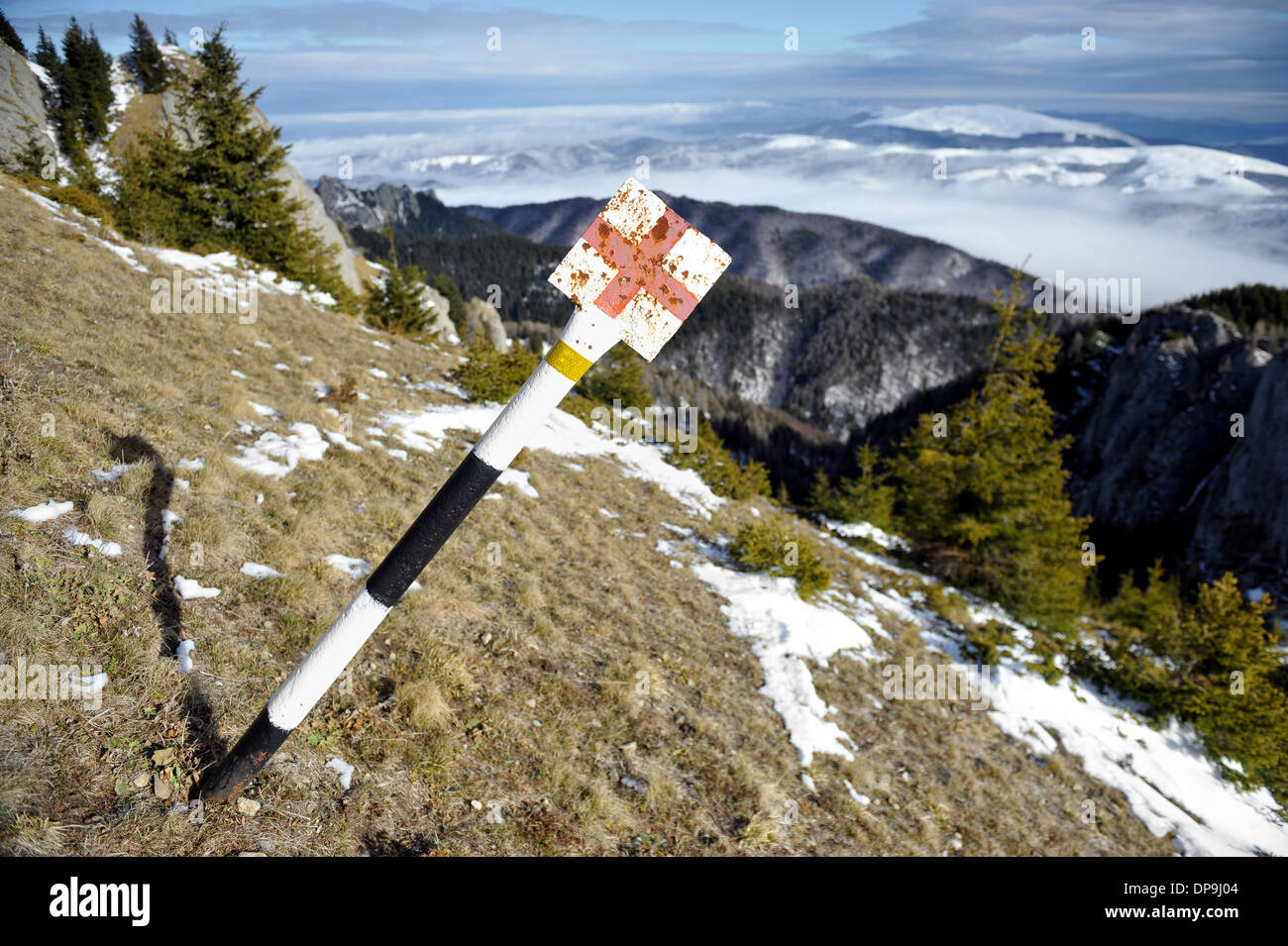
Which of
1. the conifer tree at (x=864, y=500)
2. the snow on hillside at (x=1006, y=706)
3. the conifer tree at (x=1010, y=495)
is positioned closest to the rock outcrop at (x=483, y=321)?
the conifer tree at (x=864, y=500)

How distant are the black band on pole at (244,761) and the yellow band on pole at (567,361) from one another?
7.42 ft

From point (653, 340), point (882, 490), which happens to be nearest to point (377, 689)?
point (653, 340)

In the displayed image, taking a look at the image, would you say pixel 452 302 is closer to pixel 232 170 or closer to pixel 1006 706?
pixel 232 170

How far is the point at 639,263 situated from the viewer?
2.14 m

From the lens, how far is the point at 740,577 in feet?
36.2

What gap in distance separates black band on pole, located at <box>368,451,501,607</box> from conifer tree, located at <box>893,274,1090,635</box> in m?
16.0

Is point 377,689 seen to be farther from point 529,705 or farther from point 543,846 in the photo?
point 543,846

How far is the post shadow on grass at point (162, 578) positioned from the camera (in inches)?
150

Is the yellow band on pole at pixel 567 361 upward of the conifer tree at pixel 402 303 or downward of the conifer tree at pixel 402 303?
downward

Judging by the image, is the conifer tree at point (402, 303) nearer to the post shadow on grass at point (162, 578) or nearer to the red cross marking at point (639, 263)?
the post shadow on grass at point (162, 578)

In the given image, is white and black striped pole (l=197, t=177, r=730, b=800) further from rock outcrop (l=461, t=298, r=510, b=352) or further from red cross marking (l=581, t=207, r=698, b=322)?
rock outcrop (l=461, t=298, r=510, b=352)

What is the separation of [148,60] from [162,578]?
96.6m

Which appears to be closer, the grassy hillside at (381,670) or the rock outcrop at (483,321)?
the grassy hillside at (381,670)
